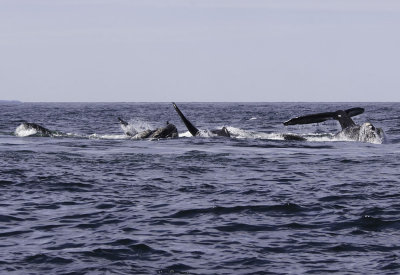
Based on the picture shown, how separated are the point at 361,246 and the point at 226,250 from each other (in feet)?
7.43

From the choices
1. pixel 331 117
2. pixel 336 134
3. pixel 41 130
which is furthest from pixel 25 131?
pixel 331 117

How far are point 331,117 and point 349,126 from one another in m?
2.13

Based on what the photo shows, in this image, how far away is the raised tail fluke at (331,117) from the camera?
29625mm

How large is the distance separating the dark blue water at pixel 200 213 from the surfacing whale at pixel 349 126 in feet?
14.1

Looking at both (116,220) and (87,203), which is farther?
(87,203)

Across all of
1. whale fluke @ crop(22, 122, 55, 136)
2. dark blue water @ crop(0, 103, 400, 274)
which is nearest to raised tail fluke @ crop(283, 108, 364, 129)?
dark blue water @ crop(0, 103, 400, 274)

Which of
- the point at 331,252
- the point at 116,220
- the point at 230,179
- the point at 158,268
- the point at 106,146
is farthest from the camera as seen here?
the point at 106,146

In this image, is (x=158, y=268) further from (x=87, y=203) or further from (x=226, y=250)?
(x=87, y=203)

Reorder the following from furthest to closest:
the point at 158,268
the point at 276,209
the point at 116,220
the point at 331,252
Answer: the point at 276,209 → the point at 116,220 → the point at 331,252 → the point at 158,268

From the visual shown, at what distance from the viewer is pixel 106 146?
98.7 ft

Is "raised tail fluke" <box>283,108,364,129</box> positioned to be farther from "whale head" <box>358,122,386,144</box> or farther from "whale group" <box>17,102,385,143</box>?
"whale head" <box>358,122,386,144</box>

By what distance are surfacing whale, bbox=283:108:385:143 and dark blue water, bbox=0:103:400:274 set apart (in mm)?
4297

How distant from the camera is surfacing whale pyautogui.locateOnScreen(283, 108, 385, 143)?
30.1 meters

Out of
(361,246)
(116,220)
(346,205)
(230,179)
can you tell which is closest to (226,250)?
(361,246)
